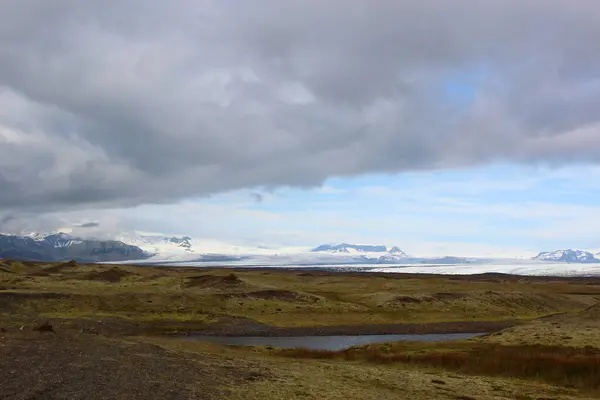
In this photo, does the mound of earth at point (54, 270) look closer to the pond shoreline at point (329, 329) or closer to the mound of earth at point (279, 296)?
the mound of earth at point (279, 296)

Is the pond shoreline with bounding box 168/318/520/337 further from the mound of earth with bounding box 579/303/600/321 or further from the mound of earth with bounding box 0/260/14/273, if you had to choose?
the mound of earth with bounding box 0/260/14/273

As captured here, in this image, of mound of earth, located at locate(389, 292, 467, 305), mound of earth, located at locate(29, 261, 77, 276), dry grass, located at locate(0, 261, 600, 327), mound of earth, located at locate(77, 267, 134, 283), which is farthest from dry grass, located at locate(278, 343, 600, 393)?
mound of earth, located at locate(29, 261, 77, 276)

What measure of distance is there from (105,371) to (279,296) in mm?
66985

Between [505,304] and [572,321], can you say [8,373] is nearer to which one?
[572,321]

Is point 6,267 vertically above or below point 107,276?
above

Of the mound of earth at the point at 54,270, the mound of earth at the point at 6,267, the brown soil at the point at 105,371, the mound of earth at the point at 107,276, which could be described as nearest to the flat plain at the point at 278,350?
the brown soil at the point at 105,371

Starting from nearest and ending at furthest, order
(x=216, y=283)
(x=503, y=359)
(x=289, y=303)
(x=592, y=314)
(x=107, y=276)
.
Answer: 1. (x=503, y=359)
2. (x=592, y=314)
3. (x=289, y=303)
4. (x=216, y=283)
5. (x=107, y=276)

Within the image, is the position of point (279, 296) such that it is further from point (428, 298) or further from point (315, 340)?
point (315, 340)

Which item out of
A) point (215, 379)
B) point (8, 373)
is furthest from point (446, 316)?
point (8, 373)

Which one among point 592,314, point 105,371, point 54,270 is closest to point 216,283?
point 54,270

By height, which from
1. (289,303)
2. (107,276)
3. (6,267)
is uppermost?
(6,267)

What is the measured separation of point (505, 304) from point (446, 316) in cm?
1871

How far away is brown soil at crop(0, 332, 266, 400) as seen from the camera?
25.7 meters

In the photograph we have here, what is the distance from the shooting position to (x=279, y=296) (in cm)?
9688
